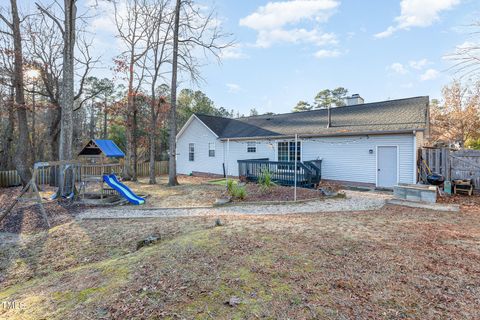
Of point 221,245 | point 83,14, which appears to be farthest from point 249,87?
point 221,245

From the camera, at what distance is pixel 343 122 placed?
14156 mm

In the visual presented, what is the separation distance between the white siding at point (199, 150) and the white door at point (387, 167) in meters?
9.73

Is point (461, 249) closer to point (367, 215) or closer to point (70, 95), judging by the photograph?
point (367, 215)

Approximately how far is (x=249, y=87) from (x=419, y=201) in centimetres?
1614

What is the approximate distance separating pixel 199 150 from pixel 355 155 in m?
10.9

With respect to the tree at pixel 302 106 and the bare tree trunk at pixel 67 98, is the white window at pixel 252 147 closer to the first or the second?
the bare tree trunk at pixel 67 98

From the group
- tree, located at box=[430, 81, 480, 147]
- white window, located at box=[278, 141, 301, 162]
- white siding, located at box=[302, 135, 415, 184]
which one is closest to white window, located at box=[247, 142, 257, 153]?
white window, located at box=[278, 141, 301, 162]

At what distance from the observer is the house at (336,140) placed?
11.4 metres

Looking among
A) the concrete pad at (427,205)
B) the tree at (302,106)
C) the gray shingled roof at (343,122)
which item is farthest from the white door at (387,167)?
the tree at (302,106)

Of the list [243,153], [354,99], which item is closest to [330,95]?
[354,99]

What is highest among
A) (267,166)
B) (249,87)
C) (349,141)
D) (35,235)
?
(249,87)

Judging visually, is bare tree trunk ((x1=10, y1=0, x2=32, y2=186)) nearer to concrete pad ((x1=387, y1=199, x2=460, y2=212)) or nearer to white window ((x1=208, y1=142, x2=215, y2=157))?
white window ((x1=208, y1=142, x2=215, y2=157))

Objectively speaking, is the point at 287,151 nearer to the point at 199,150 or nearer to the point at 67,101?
the point at 199,150

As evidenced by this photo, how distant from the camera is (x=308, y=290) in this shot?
2.86 metres
